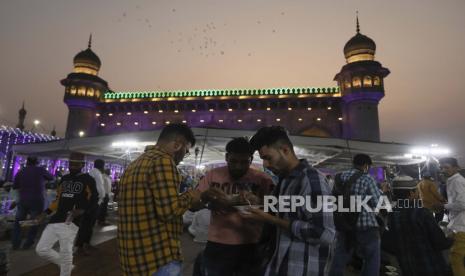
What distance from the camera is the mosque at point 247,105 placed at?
3853cm

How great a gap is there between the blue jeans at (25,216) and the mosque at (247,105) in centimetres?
3369

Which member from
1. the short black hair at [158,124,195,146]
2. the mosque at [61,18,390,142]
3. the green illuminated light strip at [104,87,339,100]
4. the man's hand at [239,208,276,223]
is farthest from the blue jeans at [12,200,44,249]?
the green illuminated light strip at [104,87,339,100]

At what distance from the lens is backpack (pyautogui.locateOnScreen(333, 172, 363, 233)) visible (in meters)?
3.94

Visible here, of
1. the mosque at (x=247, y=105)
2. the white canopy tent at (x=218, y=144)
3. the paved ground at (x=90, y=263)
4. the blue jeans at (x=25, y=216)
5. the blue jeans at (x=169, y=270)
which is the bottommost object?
the paved ground at (x=90, y=263)

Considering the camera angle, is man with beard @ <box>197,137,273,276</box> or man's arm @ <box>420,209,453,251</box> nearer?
man with beard @ <box>197,137,273,276</box>

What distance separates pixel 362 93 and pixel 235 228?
4046cm

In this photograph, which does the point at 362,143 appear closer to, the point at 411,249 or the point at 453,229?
the point at 453,229

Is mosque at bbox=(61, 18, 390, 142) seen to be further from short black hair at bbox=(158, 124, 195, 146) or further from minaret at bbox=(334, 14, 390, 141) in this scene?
short black hair at bbox=(158, 124, 195, 146)

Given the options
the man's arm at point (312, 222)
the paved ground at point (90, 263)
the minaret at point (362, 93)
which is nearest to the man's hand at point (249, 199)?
the man's arm at point (312, 222)

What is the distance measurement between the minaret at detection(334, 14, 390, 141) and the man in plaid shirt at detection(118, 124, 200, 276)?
39.0 metres

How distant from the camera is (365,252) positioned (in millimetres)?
3855

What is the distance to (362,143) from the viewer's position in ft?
28.9

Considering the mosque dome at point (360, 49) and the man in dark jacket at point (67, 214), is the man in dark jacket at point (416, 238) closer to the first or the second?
the man in dark jacket at point (67, 214)

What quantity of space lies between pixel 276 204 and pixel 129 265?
1.10 meters
